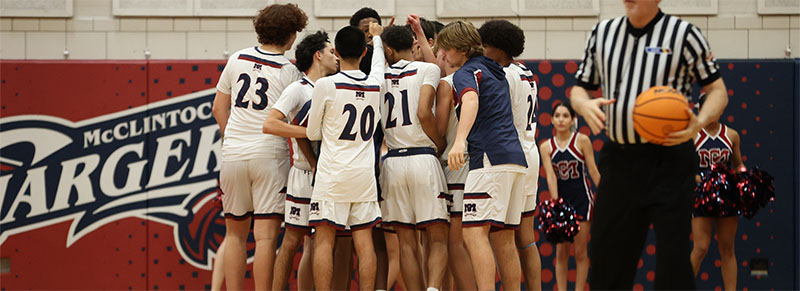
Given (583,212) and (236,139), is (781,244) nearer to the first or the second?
(583,212)

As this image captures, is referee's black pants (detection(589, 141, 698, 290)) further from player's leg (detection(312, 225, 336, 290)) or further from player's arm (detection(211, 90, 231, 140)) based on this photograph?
player's arm (detection(211, 90, 231, 140))

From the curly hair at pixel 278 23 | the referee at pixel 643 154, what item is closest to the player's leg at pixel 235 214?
the curly hair at pixel 278 23

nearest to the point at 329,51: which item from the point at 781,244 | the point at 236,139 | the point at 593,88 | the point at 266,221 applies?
the point at 236,139

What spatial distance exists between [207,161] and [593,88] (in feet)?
19.0

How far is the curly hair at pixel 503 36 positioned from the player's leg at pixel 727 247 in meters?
3.60

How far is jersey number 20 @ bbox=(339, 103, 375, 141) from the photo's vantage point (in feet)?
21.1

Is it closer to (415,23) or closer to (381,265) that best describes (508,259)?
(381,265)

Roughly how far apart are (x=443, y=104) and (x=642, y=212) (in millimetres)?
2555

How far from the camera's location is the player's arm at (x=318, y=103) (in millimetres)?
6402

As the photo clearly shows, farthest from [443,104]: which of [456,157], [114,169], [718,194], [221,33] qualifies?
[114,169]

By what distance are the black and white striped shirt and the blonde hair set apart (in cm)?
208

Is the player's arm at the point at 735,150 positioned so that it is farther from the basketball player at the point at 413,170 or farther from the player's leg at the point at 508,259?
the basketball player at the point at 413,170

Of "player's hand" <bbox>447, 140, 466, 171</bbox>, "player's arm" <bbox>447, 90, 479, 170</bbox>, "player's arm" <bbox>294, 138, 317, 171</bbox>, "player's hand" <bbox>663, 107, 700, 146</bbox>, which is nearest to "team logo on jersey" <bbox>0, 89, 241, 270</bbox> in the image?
"player's arm" <bbox>294, 138, 317, 171</bbox>

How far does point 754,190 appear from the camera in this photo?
880 cm
